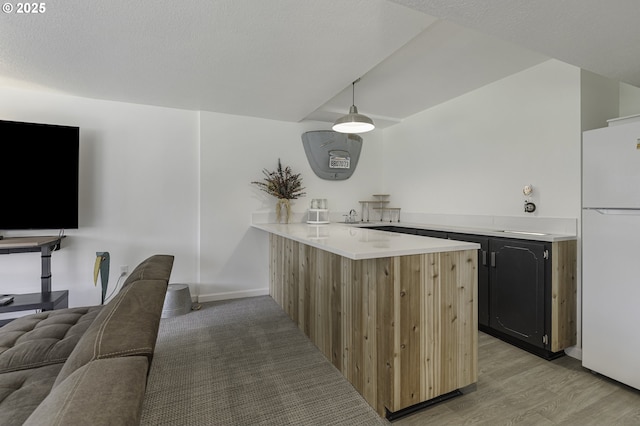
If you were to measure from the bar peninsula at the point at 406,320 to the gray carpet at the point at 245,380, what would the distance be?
7.8 inches

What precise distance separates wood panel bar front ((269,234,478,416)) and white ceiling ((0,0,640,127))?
50.0 inches

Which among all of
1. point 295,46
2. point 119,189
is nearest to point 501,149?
point 295,46

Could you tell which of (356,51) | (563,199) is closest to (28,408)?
(356,51)

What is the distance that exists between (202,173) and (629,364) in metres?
4.08

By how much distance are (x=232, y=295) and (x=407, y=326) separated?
2680 millimetres

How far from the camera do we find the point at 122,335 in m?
0.81

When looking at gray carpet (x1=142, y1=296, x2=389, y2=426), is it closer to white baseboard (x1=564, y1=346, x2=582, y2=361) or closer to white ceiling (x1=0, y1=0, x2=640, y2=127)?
white baseboard (x1=564, y1=346, x2=582, y2=361)

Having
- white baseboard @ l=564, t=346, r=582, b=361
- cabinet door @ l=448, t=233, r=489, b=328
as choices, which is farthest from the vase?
white baseboard @ l=564, t=346, r=582, b=361

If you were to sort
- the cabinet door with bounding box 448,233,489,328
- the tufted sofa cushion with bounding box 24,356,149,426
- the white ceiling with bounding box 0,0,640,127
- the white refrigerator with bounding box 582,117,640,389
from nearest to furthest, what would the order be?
the tufted sofa cushion with bounding box 24,356,149,426 < the white ceiling with bounding box 0,0,640,127 < the white refrigerator with bounding box 582,117,640,389 < the cabinet door with bounding box 448,233,489,328

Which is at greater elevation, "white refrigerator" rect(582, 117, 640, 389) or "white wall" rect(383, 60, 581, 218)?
"white wall" rect(383, 60, 581, 218)

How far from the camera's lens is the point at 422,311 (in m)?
1.72

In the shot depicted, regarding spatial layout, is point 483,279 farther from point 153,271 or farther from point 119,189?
point 119,189

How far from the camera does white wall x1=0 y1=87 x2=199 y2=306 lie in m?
3.02

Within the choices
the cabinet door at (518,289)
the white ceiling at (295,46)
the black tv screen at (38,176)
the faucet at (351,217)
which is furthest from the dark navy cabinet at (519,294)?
the black tv screen at (38,176)
